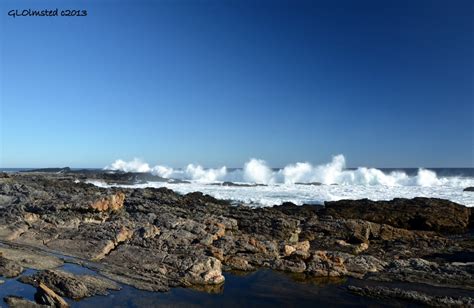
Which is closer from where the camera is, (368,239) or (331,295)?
(331,295)

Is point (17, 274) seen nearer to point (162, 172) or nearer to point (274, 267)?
point (274, 267)

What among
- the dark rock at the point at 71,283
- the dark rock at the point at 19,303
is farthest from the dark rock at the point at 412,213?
the dark rock at the point at 19,303

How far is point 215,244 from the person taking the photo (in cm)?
1385

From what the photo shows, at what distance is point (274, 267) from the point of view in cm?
1207

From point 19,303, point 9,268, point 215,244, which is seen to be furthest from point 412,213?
point 19,303

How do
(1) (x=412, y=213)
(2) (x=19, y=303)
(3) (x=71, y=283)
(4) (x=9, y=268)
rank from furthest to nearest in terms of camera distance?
(1) (x=412, y=213)
(4) (x=9, y=268)
(3) (x=71, y=283)
(2) (x=19, y=303)

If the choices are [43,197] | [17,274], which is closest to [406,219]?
[17,274]

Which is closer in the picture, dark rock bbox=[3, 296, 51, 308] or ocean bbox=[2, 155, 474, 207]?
dark rock bbox=[3, 296, 51, 308]

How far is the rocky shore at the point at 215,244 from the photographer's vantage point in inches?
410

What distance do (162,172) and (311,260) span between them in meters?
63.4

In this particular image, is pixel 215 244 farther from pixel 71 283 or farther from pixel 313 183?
pixel 313 183

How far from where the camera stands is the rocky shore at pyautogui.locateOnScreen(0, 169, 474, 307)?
10.4 metres

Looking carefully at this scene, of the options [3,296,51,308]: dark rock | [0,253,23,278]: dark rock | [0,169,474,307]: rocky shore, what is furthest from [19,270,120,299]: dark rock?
[3,296,51,308]: dark rock

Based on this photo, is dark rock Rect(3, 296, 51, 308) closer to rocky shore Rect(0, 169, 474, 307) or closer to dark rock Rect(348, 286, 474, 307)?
rocky shore Rect(0, 169, 474, 307)
